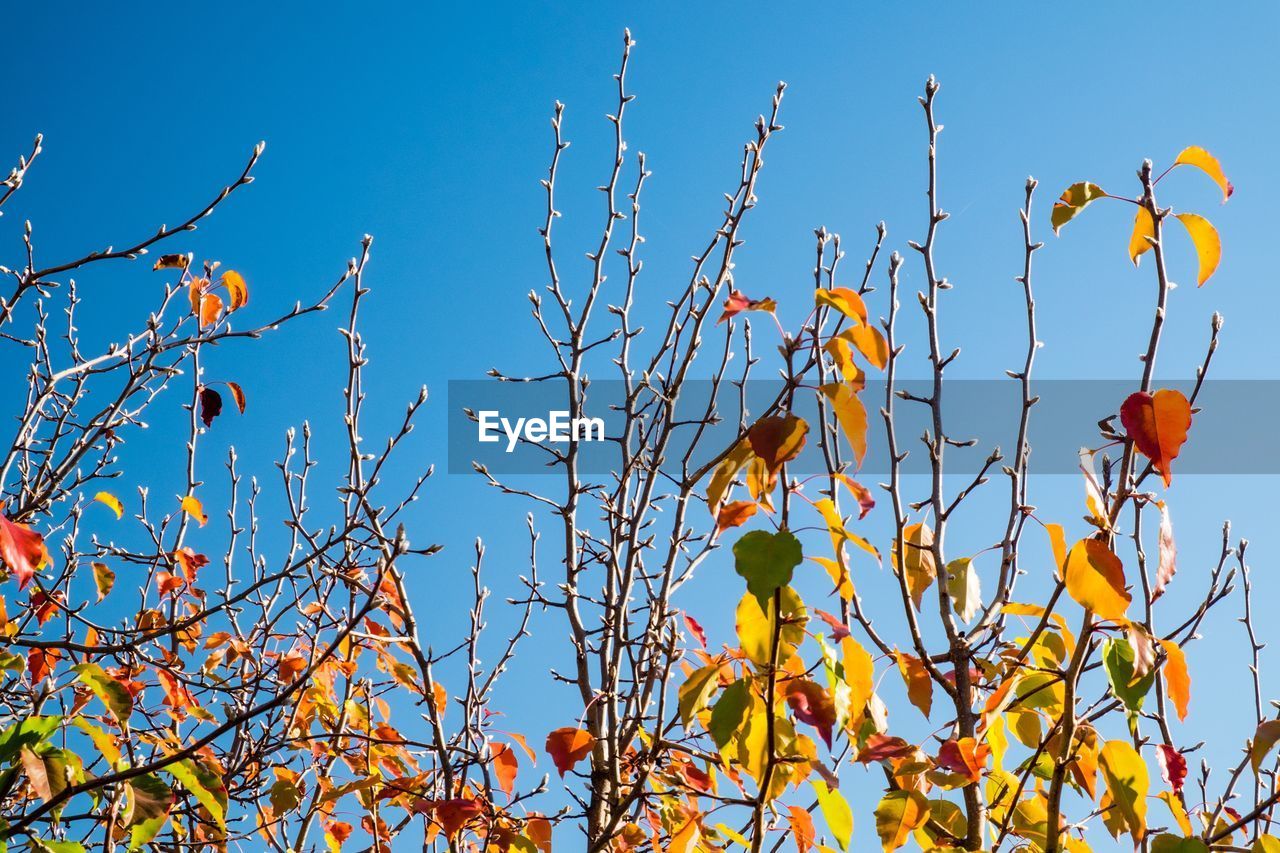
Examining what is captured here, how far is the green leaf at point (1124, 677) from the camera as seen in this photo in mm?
1391

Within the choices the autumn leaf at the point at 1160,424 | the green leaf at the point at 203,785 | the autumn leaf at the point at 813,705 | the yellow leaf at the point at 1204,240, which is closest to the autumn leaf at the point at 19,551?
the green leaf at the point at 203,785

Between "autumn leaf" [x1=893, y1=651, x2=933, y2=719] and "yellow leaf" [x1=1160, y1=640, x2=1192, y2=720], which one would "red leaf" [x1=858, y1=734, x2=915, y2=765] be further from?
"yellow leaf" [x1=1160, y1=640, x2=1192, y2=720]

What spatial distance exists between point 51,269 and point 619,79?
5.25 feet

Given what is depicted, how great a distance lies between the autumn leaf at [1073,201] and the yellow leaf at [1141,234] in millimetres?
73

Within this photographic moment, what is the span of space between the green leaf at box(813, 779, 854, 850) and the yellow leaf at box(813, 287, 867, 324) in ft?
2.39

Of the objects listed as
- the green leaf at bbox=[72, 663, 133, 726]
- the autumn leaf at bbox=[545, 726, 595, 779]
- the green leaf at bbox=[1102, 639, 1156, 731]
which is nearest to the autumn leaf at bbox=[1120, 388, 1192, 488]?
the green leaf at bbox=[1102, 639, 1156, 731]

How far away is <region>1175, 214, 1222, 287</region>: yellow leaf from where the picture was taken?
1467mm

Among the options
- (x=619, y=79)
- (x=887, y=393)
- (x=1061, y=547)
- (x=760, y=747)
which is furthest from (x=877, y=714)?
(x=619, y=79)

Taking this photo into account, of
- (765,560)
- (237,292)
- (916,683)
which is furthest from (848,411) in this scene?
(237,292)

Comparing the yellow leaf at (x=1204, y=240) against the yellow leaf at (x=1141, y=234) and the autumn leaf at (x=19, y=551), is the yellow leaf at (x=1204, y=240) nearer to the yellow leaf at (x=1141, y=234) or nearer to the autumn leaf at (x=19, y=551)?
the yellow leaf at (x=1141, y=234)

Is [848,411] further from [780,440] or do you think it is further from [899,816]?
[899,816]

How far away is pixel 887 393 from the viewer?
2.12 m

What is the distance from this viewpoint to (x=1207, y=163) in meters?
1.46

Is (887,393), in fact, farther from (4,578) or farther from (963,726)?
(4,578)
